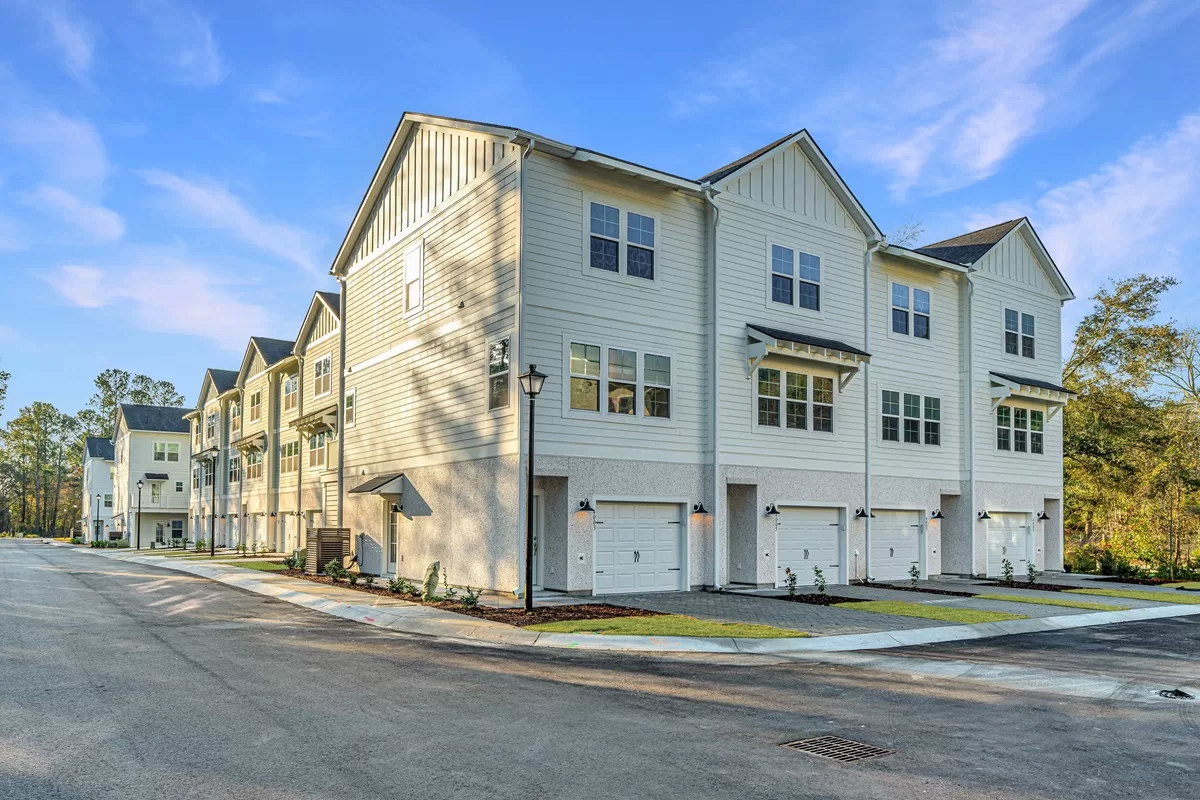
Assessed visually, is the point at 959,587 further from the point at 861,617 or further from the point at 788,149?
the point at 788,149

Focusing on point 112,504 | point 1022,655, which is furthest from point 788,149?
point 112,504

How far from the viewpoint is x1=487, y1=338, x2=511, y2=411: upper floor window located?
61.3ft

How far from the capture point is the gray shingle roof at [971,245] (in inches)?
1093

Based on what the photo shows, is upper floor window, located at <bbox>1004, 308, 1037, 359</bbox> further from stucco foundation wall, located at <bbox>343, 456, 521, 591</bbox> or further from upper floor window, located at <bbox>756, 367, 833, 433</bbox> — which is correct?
stucco foundation wall, located at <bbox>343, 456, 521, 591</bbox>

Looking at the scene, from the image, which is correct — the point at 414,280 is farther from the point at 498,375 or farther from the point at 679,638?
the point at 679,638

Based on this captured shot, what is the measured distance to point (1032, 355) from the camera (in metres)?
29.4

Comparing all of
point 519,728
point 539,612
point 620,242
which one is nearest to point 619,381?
point 620,242

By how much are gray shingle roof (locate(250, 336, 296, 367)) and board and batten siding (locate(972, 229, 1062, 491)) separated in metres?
31.2

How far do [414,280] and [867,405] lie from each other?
12.5m

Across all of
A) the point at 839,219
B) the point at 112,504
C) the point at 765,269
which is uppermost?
the point at 839,219

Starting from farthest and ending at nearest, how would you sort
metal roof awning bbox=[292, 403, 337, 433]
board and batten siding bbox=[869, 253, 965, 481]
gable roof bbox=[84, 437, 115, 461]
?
gable roof bbox=[84, 437, 115, 461] → metal roof awning bbox=[292, 403, 337, 433] → board and batten siding bbox=[869, 253, 965, 481]

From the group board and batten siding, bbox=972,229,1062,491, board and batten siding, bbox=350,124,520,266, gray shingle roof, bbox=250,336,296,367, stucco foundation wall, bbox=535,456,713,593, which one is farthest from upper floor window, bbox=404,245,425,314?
gray shingle roof, bbox=250,336,296,367

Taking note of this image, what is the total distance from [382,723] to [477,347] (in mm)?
12621

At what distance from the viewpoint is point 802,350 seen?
2150 cm
